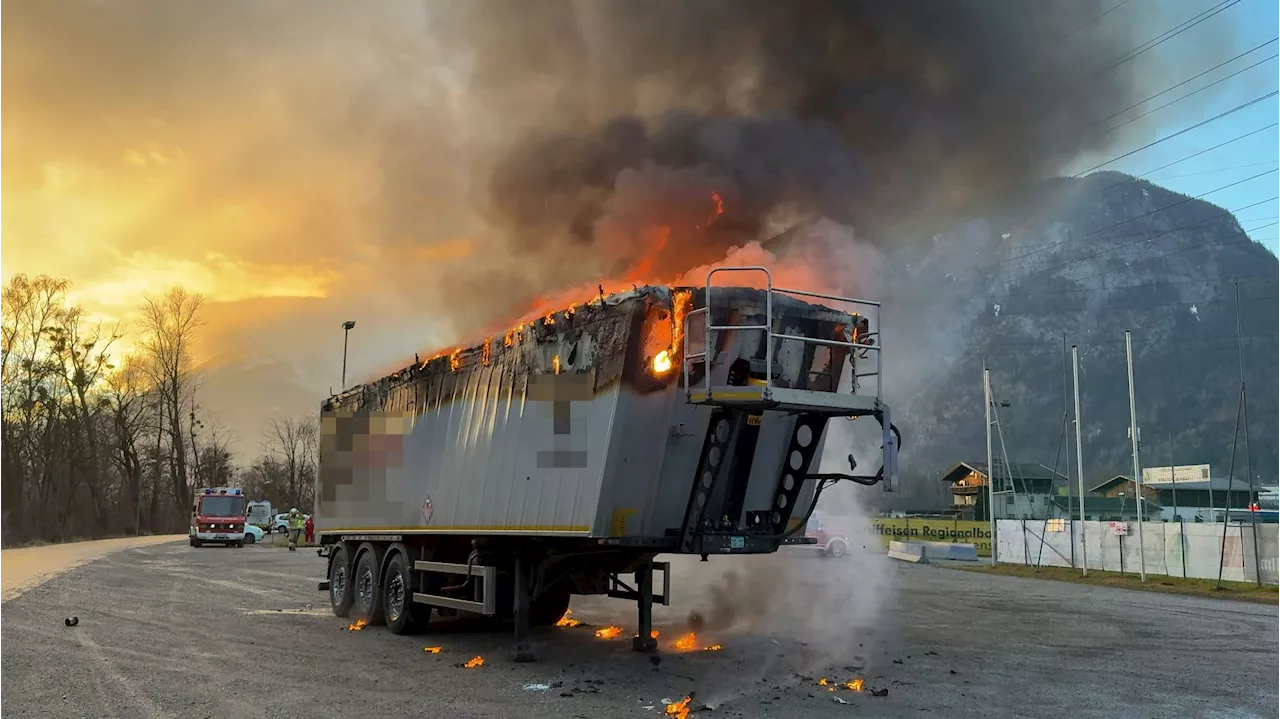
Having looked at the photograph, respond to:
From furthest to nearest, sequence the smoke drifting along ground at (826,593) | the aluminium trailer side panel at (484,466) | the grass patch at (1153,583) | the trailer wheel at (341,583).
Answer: the grass patch at (1153,583) < the trailer wheel at (341,583) < the smoke drifting along ground at (826,593) < the aluminium trailer side panel at (484,466)

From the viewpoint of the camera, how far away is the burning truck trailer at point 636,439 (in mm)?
8844

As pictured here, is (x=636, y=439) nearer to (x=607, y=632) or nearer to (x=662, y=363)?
(x=662, y=363)

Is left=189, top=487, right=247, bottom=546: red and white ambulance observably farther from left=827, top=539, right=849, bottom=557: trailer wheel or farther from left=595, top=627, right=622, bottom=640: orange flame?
left=827, top=539, right=849, bottom=557: trailer wheel

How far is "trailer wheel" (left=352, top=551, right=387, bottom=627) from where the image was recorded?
1352cm

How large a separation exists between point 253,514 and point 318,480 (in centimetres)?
5213

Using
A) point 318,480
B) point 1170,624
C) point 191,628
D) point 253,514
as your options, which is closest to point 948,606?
point 1170,624

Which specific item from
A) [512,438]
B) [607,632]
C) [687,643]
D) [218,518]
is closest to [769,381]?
[512,438]

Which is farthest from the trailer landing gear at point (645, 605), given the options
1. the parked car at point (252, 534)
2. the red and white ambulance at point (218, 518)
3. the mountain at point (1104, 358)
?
the mountain at point (1104, 358)

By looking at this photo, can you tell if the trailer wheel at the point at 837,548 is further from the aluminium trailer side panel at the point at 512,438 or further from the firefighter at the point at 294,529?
the firefighter at the point at 294,529

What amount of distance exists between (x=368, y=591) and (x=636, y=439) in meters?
7.17

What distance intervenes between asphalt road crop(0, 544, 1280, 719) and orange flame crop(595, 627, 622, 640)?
0.62ft

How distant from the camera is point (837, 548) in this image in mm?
10750

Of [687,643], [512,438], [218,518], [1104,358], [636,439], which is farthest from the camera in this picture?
[1104,358]

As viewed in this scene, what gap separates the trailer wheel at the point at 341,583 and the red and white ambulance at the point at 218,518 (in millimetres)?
32457
